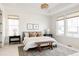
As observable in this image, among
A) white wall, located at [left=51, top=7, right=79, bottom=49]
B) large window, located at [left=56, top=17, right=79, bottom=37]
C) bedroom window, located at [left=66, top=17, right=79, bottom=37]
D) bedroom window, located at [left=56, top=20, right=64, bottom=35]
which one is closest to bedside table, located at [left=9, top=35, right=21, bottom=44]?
white wall, located at [left=51, top=7, right=79, bottom=49]

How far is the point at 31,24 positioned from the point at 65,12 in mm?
2760

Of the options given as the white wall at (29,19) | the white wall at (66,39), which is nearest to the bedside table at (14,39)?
the white wall at (29,19)

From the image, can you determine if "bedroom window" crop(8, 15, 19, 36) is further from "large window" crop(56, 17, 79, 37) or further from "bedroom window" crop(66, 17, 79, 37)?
"bedroom window" crop(66, 17, 79, 37)

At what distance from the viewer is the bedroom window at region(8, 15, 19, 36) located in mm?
6367

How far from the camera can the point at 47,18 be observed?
779 centimetres

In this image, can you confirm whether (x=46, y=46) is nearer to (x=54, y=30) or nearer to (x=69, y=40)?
(x=69, y=40)

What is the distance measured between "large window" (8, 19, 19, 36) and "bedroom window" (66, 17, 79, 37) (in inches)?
143

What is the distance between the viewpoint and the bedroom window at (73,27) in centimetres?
498

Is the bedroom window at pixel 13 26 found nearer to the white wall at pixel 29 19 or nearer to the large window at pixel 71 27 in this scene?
the white wall at pixel 29 19

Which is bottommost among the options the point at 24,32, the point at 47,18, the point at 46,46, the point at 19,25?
the point at 46,46

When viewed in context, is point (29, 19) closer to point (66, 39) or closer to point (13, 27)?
point (13, 27)

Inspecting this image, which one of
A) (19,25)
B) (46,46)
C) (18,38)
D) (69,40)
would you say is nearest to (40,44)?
(46,46)

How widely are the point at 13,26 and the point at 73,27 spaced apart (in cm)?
419

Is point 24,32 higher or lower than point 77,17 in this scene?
lower
